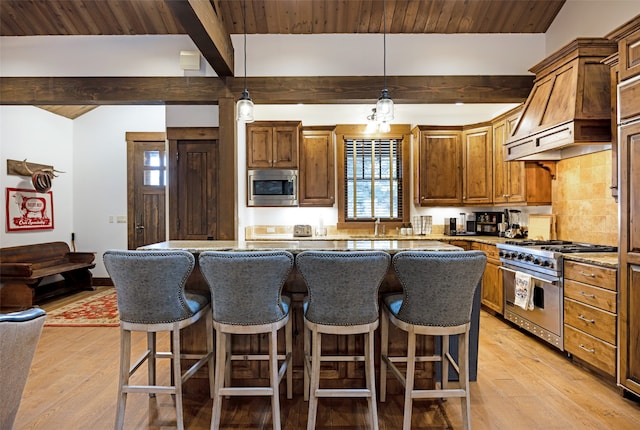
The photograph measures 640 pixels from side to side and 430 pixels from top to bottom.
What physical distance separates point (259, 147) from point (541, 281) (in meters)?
3.78

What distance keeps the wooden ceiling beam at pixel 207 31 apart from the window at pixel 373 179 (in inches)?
87.5

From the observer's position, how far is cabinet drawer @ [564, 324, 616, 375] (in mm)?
2531

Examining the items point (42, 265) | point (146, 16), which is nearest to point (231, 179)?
point (146, 16)

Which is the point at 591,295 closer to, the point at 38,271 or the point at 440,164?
the point at 440,164

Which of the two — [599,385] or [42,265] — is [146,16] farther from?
[599,385]

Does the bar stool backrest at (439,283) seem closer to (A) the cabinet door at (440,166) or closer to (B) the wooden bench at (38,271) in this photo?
(A) the cabinet door at (440,166)

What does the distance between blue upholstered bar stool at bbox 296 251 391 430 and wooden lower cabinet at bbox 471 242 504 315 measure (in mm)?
2622

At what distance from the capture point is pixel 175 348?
2006mm

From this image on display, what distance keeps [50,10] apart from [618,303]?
5.90 meters

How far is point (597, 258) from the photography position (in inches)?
107

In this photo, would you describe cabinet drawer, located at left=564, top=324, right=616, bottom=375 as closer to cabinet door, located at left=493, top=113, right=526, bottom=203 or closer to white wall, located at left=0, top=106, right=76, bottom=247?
cabinet door, located at left=493, top=113, right=526, bottom=203

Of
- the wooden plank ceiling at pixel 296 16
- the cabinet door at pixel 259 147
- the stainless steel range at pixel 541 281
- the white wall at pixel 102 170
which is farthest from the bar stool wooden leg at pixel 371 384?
the white wall at pixel 102 170

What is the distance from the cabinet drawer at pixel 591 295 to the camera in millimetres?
2535

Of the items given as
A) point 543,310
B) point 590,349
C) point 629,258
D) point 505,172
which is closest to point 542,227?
point 505,172
